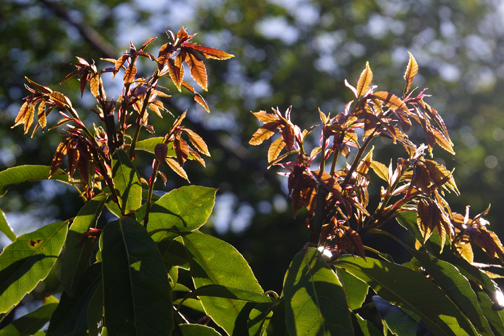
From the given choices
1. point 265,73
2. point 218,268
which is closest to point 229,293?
point 218,268

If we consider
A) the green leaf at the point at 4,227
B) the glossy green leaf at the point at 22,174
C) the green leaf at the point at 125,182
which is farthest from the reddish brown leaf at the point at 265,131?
the green leaf at the point at 4,227

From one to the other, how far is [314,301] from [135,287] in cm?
29

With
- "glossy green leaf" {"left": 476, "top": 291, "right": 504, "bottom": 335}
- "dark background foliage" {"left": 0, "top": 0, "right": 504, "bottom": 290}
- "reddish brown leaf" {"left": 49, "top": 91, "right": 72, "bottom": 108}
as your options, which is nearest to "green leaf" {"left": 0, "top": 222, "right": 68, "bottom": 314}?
"reddish brown leaf" {"left": 49, "top": 91, "right": 72, "bottom": 108}

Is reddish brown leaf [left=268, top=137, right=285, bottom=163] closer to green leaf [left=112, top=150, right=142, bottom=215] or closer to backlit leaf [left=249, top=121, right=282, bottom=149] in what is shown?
backlit leaf [left=249, top=121, right=282, bottom=149]

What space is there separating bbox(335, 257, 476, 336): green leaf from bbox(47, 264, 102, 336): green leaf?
1.75ft

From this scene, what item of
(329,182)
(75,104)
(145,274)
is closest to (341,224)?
(329,182)

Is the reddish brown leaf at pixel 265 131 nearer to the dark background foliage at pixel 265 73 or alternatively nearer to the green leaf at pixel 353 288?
the green leaf at pixel 353 288

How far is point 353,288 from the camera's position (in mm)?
849

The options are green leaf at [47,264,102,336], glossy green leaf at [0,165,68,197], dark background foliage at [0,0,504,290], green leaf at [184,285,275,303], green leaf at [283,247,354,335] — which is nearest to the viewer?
green leaf at [283,247,354,335]

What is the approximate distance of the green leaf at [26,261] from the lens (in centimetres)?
89

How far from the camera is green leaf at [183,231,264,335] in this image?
806 millimetres

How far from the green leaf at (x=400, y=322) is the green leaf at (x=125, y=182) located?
51cm

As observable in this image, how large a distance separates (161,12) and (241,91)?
91.4 inches

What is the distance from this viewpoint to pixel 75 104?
22.7 ft
